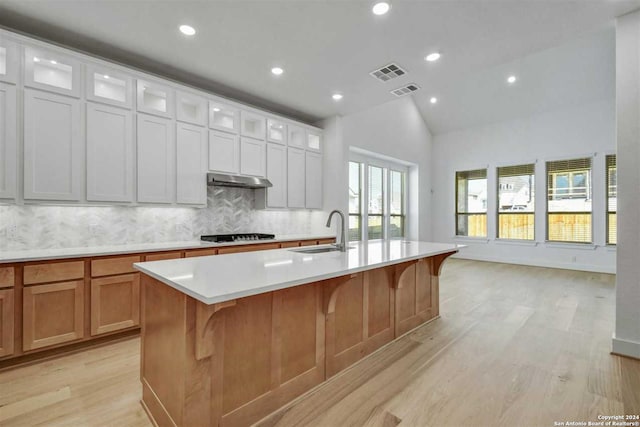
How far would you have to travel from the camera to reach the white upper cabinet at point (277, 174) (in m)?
4.66

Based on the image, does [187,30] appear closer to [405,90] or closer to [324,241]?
[405,90]

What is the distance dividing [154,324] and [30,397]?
3.86 feet

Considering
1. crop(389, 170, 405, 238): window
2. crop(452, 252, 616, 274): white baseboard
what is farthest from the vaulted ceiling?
crop(452, 252, 616, 274): white baseboard

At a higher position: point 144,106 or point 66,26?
point 66,26

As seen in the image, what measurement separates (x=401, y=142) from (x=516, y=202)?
3.06m

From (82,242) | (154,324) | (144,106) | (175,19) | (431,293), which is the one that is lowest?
(431,293)

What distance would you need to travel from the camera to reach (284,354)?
1891 mm

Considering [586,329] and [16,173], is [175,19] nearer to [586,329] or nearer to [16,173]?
[16,173]

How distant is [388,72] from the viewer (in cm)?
373

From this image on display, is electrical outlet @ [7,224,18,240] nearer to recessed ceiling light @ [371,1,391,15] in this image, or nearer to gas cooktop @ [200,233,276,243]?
gas cooktop @ [200,233,276,243]

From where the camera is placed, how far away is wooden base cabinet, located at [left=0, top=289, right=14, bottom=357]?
234 centimetres

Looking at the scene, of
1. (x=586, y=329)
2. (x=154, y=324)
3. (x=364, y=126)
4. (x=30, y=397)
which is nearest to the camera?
(x=154, y=324)

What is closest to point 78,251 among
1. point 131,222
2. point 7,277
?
point 7,277

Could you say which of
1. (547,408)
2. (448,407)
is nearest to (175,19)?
(448,407)
